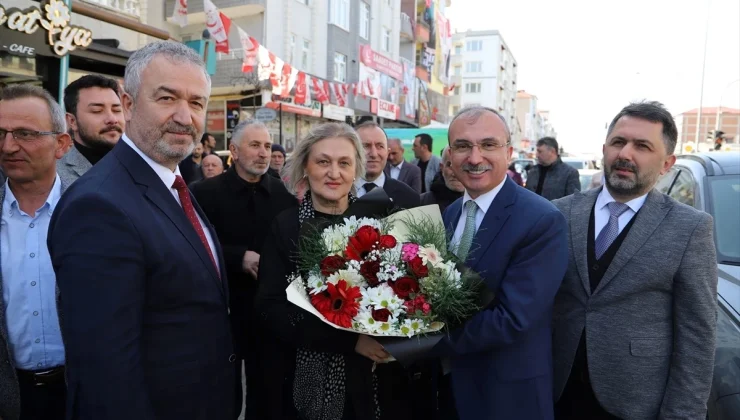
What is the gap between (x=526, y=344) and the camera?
2.08 meters

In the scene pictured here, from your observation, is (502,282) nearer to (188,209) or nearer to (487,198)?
(487,198)

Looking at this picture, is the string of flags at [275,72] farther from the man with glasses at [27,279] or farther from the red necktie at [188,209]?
the red necktie at [188,209]

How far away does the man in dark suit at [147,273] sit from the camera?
1.46 metres

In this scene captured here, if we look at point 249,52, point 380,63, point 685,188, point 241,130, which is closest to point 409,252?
point 241,130

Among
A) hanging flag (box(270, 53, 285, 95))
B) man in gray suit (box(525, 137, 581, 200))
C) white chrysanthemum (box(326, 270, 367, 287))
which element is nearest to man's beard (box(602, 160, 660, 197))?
white chrysanthemum (box(326, 270, 367, 287))

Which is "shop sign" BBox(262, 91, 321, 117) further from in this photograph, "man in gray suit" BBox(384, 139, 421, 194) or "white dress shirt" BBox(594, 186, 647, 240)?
"white dress shirt" BBox(594, 186, 647, 240)

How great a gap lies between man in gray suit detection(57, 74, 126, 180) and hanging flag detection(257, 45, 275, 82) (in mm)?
11210

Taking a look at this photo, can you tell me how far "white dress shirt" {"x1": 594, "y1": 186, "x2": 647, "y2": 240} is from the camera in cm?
227

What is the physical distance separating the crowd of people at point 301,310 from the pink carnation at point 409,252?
0.31m

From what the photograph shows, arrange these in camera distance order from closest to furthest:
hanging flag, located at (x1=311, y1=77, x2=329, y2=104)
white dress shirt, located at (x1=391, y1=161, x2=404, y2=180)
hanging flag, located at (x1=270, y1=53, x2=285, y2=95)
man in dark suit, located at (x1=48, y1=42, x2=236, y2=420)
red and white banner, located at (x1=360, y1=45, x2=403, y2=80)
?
man in dark suit, located at (x1=48, y1=42, x2=236, y2=420) → white dress shirt, located at (x1=391, y1=161, x2=404, y2=180) → hanging flag, located at (x1=270, y1=53, x2=285, y2=95) → hanging flag, located at (x1=311, y1=77, x2=329, y2=104) → red and white banner, located at (x1=360, y1=45, x2=403, y2=80)

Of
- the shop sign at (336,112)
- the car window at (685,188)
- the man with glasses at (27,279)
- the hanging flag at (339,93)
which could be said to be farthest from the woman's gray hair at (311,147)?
the hanging flag at (339,93)

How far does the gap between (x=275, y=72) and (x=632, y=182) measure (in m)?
14.2

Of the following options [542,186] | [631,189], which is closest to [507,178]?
[631,189]

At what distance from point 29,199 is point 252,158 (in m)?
1.75
